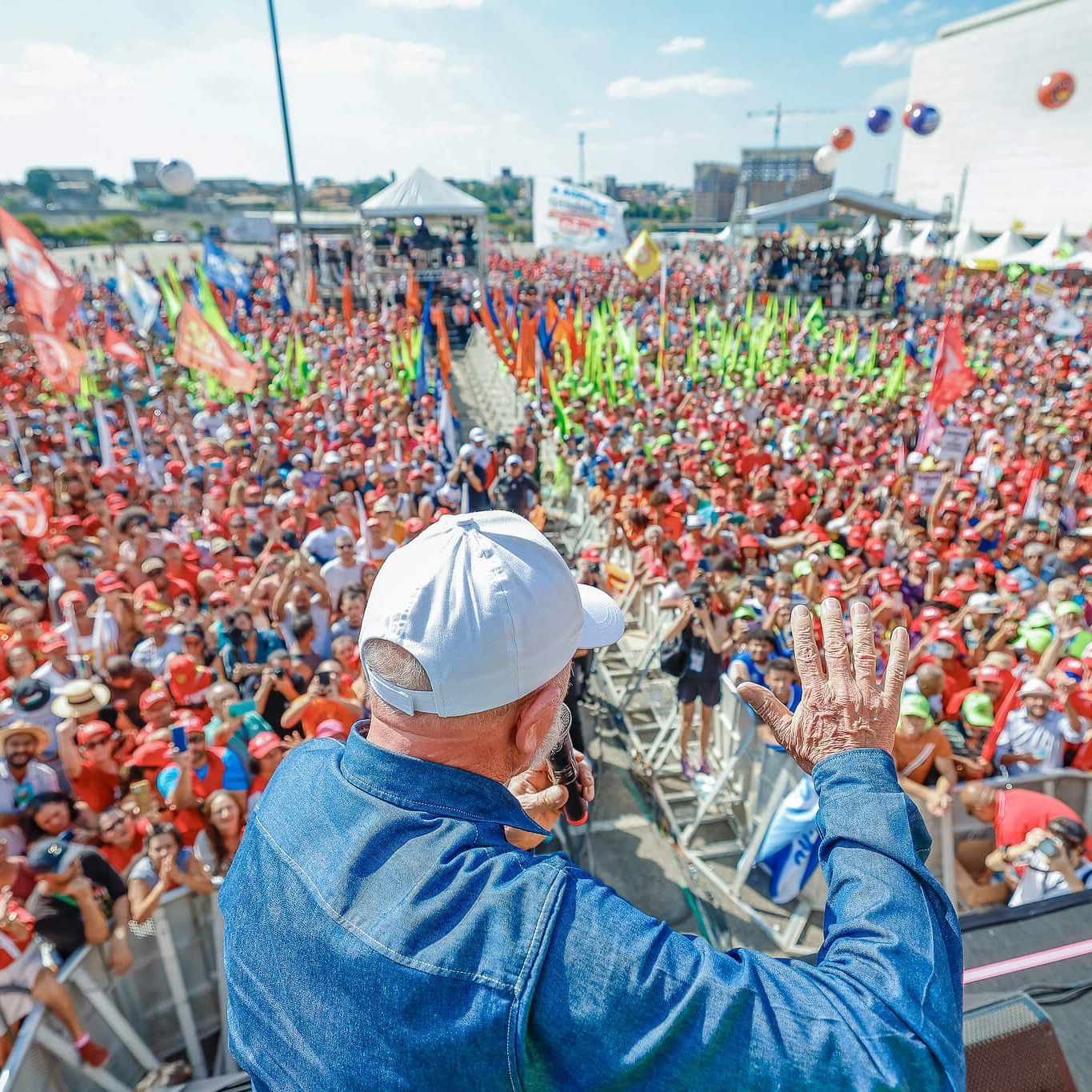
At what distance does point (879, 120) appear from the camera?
25.9 meters

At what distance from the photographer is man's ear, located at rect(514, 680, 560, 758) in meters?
1.13

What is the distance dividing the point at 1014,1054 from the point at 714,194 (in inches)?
3926

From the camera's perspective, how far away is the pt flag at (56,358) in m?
9.30

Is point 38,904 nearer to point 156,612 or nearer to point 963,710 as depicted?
point 156,612

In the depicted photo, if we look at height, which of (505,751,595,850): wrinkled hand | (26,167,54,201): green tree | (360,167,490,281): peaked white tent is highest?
(26,167,54,201): green tree

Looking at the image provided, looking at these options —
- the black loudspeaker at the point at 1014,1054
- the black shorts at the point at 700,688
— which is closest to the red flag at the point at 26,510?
the black shorts at the point at 700,688

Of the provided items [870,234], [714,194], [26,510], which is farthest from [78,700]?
[714,194]

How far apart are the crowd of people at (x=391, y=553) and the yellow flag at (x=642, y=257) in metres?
4.25

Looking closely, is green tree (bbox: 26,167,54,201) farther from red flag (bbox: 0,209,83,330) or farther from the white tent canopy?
red flag (bbox: 0,209,83,330)

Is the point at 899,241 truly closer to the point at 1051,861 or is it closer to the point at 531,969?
the point at 1051,861

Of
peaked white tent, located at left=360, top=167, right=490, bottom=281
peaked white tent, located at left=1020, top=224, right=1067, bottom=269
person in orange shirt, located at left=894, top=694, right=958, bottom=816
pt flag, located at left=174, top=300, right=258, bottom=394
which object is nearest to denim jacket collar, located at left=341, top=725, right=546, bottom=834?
person in orange shirt, located at left=894, top=694, right=958, bottom=816

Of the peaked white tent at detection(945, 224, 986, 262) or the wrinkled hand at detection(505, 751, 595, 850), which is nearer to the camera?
the wrinkled hand at detection(505, 751, 595, 850)

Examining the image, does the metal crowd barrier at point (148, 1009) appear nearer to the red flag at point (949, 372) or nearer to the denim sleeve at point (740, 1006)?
the denim sleeve at point (740, 1006)

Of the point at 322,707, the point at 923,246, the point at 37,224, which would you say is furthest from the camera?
the point at 37,224
